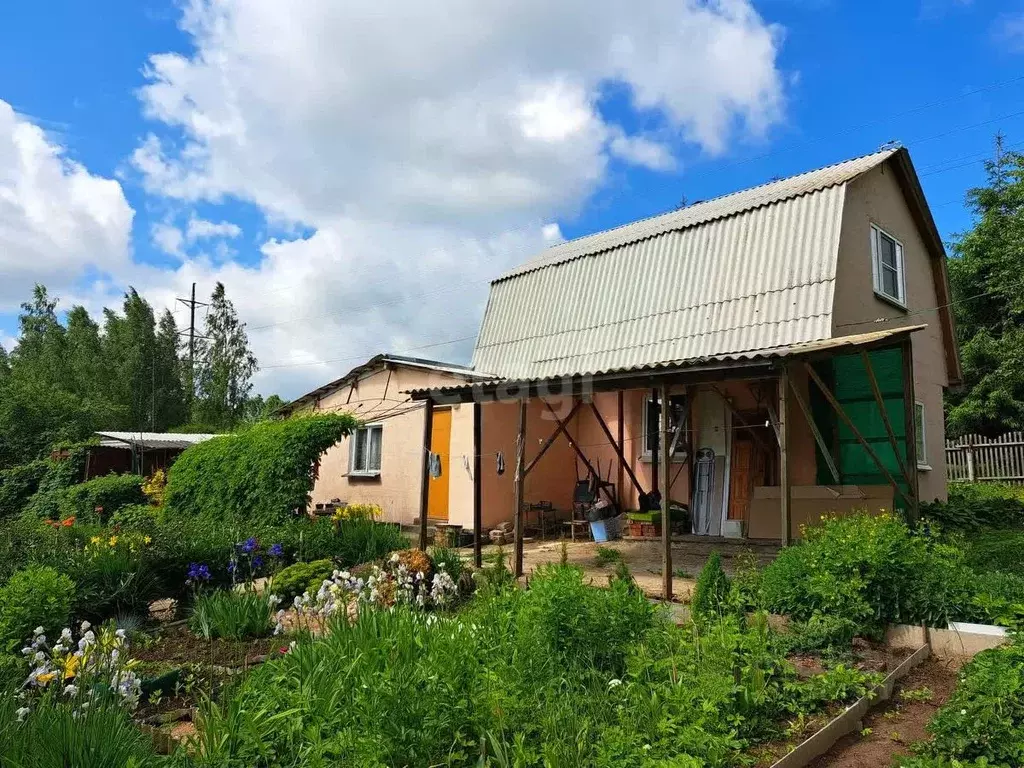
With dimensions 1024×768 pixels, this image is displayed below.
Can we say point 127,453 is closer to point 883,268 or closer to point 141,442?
point 141,442

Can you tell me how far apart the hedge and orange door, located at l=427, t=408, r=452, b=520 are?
2.51m

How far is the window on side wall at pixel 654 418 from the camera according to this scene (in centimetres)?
1293

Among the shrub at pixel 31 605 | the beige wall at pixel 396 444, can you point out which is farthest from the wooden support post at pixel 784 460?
the beige wall at pixel 396 444

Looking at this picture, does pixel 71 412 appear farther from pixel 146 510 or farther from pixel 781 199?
pixel 781 199

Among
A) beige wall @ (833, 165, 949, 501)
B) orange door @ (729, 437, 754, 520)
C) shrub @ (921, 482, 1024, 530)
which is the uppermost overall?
beige wall @ (833, 165, 949, 501)

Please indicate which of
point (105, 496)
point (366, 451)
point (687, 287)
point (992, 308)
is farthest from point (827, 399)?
point (992, 308)

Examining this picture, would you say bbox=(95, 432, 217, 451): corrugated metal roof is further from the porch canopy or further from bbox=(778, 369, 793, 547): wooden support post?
bbox=(778, 369, 793, 547): wooden support post

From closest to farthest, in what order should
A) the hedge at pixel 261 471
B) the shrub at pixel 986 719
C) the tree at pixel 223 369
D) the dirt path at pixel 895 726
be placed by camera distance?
1. the shrub at pixel 986 719
2. the dirt path at pixel 895 726
3. the hedge at pixel 261 471
4. the tree at pixel 223 369

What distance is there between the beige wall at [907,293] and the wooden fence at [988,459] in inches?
302

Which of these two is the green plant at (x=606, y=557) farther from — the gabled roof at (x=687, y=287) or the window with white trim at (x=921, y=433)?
the window with white trim at (x=921, y=433)

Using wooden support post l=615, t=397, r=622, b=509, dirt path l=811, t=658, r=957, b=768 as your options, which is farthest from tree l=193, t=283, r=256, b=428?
dirt path l=811, t=658, r=957, b=768

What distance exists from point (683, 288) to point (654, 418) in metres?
2.56

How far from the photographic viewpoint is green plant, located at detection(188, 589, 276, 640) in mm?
5898

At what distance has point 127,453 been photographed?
22.8 meters
